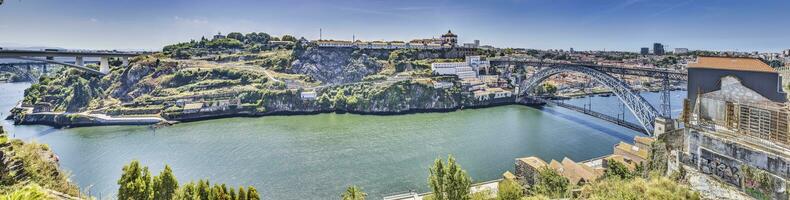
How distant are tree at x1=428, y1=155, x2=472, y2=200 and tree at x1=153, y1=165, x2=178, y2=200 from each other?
220 inches

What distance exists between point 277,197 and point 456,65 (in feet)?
104

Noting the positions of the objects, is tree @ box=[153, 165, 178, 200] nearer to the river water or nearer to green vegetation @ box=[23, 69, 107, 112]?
the river water

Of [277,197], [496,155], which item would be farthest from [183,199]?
[496,155]

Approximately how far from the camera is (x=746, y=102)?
611cm

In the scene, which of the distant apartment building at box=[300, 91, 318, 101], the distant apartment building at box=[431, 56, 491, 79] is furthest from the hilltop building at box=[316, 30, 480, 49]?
the distant apartment building at box=[300, 91, 318, 101]

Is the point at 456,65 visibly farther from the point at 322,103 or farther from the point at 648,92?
the point at 648,92

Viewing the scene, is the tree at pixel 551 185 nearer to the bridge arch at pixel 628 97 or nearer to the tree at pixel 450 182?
the tree at pixel 450 182

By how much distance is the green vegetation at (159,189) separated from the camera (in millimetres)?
6801

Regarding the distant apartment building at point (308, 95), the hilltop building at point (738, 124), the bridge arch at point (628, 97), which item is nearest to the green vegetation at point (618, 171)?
the hilltop building at point (738, 124)

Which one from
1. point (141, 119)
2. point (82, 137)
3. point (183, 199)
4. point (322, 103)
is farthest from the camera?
point (322, 103)

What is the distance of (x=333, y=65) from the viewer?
39.6m

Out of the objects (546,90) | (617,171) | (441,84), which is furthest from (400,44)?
(617,171)

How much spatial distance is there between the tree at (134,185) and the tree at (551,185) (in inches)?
343

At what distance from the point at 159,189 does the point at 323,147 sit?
11.0m
